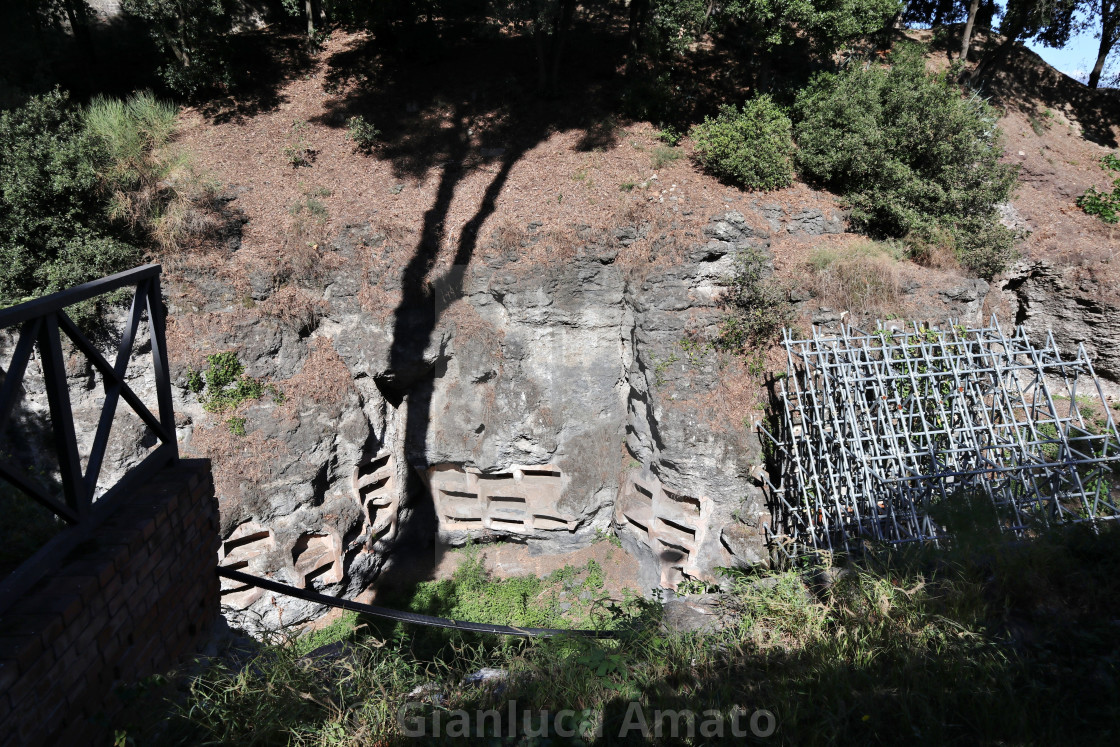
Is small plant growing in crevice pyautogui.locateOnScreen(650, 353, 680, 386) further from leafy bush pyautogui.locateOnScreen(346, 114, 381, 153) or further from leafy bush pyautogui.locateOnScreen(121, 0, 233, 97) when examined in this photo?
leafy bush pyautogui.locateOnScreen(121, 0, 233, 97)

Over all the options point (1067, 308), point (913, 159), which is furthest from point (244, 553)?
point (1067, 308)

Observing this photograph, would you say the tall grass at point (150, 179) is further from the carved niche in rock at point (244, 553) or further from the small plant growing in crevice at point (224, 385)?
the carved niche in rock at point (244, 553)

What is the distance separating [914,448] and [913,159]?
234 inches

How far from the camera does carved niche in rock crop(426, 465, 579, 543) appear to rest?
11.1 meters

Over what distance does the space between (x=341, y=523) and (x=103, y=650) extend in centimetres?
708

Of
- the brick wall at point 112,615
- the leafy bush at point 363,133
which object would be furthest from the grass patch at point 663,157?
the brick wall at point 112,615

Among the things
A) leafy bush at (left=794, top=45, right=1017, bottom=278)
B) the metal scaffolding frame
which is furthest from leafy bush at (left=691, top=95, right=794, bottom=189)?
the metal scaffolding frame

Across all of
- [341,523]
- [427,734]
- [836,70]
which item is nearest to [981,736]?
[427,734]

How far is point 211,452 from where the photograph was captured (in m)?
9.20

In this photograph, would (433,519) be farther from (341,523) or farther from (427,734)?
(427,734)

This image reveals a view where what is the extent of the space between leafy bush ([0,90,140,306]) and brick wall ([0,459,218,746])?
6712 millimetres

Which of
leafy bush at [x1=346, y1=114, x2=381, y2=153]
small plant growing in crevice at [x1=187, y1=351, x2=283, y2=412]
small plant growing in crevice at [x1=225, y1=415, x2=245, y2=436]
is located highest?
leafy bush at [x1=346, y1=114, x2=381, y2=153]

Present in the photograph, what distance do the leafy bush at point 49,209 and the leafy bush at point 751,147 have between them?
9.81 meters

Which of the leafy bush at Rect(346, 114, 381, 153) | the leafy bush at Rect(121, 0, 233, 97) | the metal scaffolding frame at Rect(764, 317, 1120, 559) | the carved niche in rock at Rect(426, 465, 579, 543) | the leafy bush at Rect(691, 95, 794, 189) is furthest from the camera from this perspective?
the leafy bush at Rect(346, 114, 381, 153)
